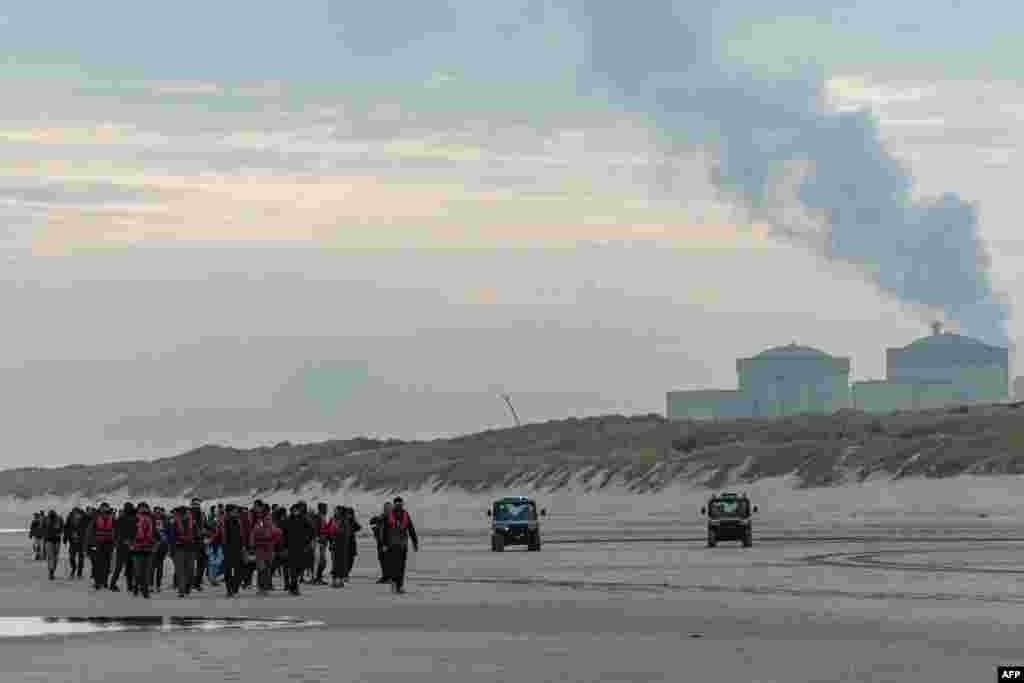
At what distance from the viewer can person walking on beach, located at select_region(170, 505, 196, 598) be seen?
4750 cm

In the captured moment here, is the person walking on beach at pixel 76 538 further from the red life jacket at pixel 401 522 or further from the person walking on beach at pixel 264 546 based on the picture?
the red life jacket at pixel 401 522

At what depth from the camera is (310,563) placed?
173ft

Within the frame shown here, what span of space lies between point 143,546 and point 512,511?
27.6 meters

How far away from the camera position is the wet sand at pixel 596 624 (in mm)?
26812

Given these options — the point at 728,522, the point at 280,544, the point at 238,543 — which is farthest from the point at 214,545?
the point at 728,522

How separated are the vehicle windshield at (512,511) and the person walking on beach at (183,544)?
26.3m

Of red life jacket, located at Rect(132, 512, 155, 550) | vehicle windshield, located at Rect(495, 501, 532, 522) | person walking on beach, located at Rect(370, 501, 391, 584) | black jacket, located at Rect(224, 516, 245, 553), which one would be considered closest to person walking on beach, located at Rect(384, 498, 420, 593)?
person walking on beach, located at Rect(370, 501, 391, 584)

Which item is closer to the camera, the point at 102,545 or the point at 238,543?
the point at 238,543

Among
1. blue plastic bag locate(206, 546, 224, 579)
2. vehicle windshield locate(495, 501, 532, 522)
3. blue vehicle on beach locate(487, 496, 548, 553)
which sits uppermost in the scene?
vehicle windshield locate(495, 501, 532, 522)

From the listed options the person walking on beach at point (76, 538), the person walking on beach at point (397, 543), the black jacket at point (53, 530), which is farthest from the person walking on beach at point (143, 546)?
the black jacket at point (53, 530)

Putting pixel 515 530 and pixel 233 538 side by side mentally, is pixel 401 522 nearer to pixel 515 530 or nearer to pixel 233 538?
A: pixel 233 538

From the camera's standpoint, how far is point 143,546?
47625 mm

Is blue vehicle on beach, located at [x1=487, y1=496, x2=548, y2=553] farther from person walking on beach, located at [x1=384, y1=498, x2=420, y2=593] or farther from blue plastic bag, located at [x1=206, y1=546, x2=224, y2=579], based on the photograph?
person walking on beach, located at [x1=384, y1=498, x2=420, y2=593]

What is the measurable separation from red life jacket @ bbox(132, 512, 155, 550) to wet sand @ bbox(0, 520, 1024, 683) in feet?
3.68
